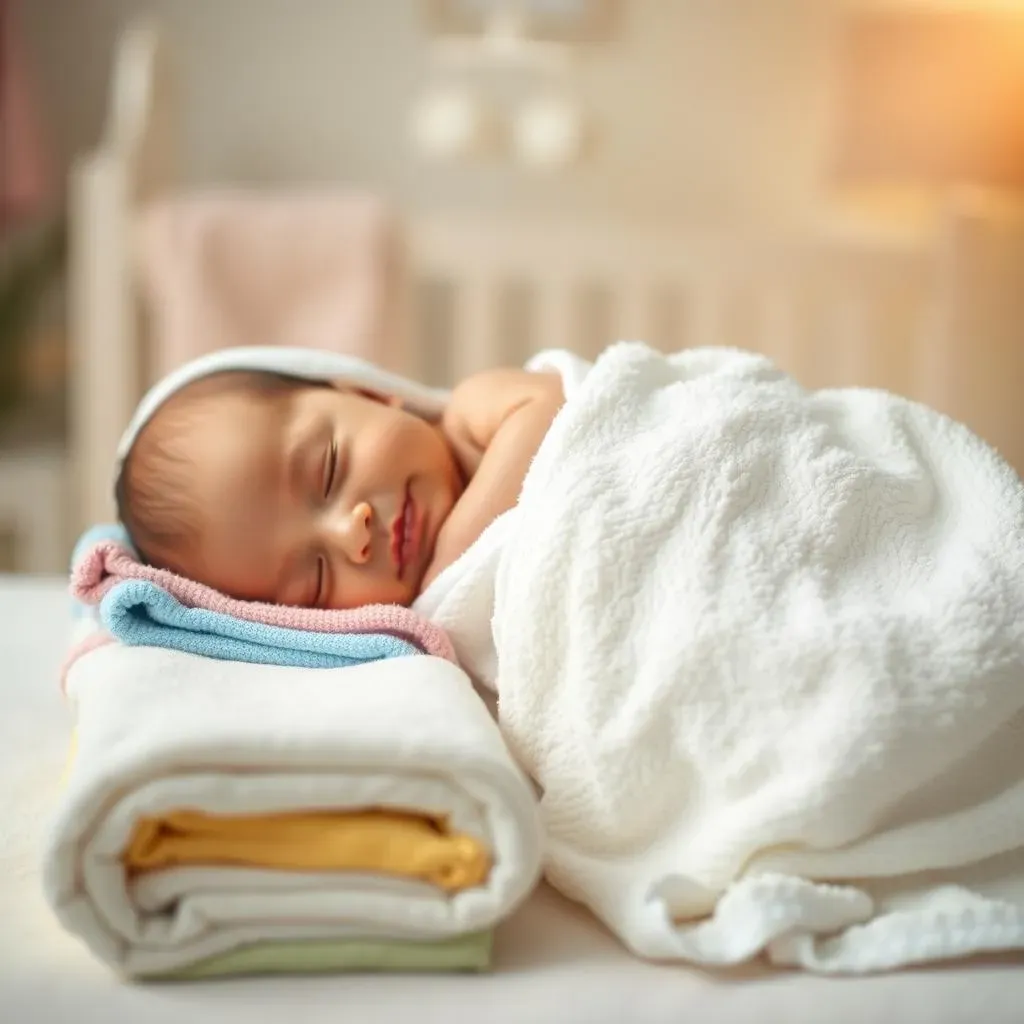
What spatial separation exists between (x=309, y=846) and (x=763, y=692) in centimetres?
26

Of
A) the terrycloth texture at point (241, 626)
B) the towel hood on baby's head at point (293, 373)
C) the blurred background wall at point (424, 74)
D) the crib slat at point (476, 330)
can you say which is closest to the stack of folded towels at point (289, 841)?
the terrycloth texture at point (241, 626)

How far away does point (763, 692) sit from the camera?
0.76 m

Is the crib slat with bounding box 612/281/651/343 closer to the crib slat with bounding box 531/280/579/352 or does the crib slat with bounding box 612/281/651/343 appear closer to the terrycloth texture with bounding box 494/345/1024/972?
the crib slat with bounding box 531/280/579/352

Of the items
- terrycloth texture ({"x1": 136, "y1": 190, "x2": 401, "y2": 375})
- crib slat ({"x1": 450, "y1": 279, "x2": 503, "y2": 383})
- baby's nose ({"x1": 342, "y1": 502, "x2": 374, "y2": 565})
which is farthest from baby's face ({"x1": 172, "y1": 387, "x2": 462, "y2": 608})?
crib slat ({"x1": 450, "y1": 279, "x2": 503, "y2": 383})

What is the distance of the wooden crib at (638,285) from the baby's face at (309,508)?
887mm

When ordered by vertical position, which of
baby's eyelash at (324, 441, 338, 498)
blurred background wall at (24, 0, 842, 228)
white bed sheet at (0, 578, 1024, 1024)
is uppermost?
blurred background wall at (24, 0, 842, 228)

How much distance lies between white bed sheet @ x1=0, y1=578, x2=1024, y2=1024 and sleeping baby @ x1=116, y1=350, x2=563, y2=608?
0.34 meters

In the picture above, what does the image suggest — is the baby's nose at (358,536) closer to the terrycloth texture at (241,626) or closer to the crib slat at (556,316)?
the terrycloth texture at (241,626)

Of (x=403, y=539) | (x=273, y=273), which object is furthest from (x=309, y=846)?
(x=273, y=273)

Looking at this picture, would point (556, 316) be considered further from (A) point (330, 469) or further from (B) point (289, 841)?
(B) point (289, 841)

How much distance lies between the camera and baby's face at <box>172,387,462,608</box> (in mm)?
1029

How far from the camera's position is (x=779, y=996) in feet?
2.30

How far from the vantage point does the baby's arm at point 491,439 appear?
3.37 feet

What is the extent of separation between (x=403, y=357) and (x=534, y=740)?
1201 mm
